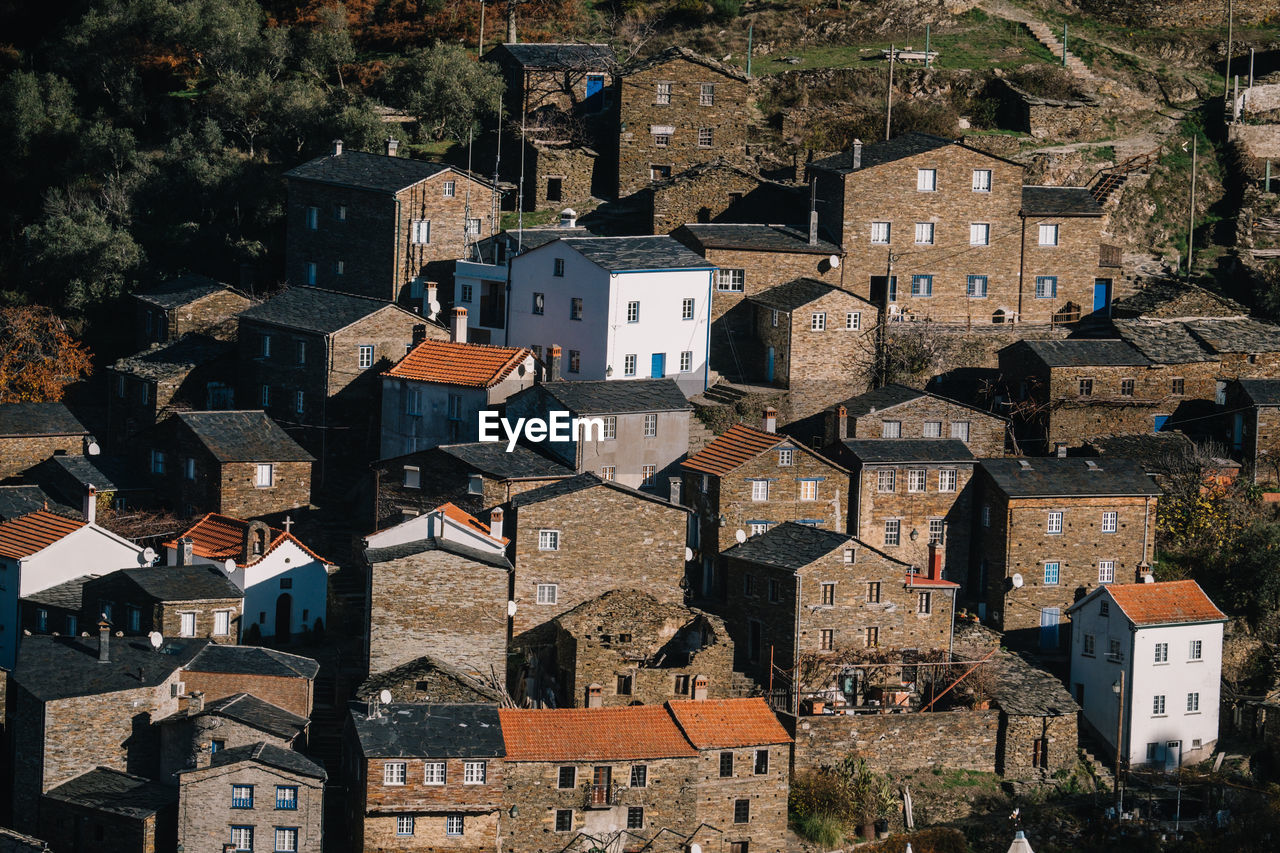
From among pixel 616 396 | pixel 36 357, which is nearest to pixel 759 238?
pixel 616 396

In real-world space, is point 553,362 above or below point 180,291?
below

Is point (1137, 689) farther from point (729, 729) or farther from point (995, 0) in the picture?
point (995, 0)

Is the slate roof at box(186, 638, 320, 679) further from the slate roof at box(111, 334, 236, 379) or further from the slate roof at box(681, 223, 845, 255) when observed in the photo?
the slate roof at box(681, 223, 845, 255)

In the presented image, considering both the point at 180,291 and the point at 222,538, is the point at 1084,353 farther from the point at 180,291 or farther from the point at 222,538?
the point at 180,291

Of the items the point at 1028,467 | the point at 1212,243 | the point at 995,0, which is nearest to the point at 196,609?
the point at 1028,467

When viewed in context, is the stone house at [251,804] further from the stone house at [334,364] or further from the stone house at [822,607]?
the stone house at [334,364]

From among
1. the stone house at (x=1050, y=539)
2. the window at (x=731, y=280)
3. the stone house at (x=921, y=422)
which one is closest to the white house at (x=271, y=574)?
the stone house at (x=921, y=422)
